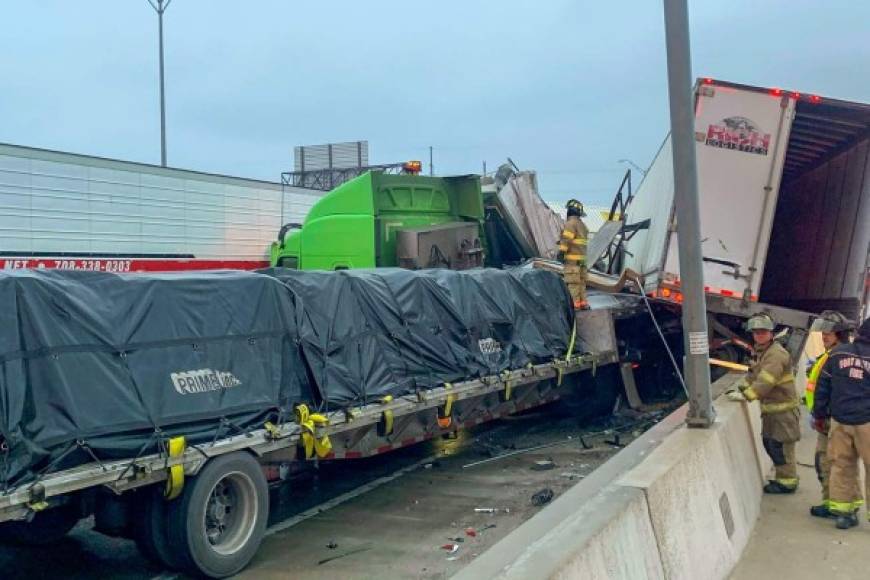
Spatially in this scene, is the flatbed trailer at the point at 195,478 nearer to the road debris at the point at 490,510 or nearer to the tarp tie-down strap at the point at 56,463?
the tarp tie-down strap at the point at 56,463

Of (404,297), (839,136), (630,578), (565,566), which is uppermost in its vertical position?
(839,136)

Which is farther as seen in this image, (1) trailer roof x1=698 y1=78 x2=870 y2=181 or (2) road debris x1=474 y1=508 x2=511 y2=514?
(1) trailer roof x1=698 y1=78 x2=870 y2=181

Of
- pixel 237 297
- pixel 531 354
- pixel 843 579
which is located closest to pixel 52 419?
pixel 237 297

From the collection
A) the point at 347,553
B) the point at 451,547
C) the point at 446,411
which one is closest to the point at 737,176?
the point at 446,411

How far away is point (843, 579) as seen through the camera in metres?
5.13

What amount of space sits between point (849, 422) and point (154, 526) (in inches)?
190

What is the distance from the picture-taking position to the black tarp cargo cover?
14.8 ft

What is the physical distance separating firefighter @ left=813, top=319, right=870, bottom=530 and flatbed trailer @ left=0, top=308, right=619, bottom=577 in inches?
124

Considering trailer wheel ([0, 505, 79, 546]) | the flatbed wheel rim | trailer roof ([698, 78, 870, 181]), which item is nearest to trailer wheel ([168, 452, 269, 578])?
the flatbed wheel rim

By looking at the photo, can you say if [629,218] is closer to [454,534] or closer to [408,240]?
[408,240]

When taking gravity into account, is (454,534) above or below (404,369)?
below

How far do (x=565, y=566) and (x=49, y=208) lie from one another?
10.6 m

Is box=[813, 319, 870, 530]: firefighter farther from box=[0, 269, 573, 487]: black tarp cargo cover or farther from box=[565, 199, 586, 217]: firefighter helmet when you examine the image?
box=[565, 199, 586, 217]: firefighter helmet

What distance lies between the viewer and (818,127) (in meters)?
10.7
